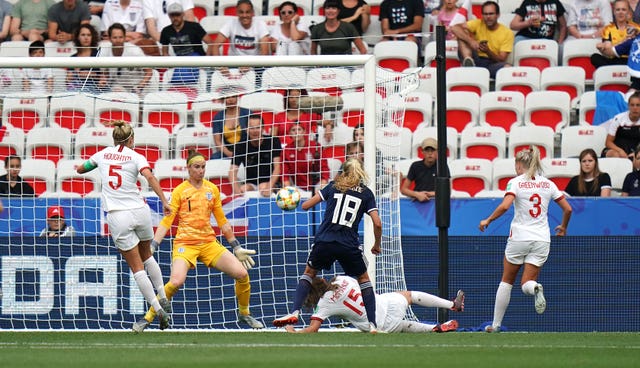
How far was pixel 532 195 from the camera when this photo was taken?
1345cm

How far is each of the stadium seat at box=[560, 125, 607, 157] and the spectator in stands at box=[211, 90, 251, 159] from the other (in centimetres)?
438

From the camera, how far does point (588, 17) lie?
19562mm

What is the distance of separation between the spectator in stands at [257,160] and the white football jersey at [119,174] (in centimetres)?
264

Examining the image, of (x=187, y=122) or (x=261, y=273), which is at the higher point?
(x=187, y=122)

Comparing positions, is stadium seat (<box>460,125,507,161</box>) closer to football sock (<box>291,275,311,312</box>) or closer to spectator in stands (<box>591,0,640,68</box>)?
spectator in stands (<box>591,0,640,68</box>)

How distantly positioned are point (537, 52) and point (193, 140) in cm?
570

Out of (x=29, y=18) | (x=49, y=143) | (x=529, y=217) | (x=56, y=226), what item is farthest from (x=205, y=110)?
(x=29, y=18)

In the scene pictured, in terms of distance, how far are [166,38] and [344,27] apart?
2.68 meters

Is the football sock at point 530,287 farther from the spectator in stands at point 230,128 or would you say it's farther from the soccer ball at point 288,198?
the spectator in stands at point 230,128

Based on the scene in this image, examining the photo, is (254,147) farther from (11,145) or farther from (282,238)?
(11,145)

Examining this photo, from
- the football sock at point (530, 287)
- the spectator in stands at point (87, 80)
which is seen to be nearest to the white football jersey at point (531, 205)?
the football sock at point (530, 287)

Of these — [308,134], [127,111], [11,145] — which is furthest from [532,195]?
[11,145]

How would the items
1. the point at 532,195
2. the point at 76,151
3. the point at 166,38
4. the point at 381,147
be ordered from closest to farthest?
the point at 532,195 → the point at 381,147 → the point at 76,151 → the point at 166,38

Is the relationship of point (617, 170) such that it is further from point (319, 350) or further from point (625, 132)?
point (319, 350)
